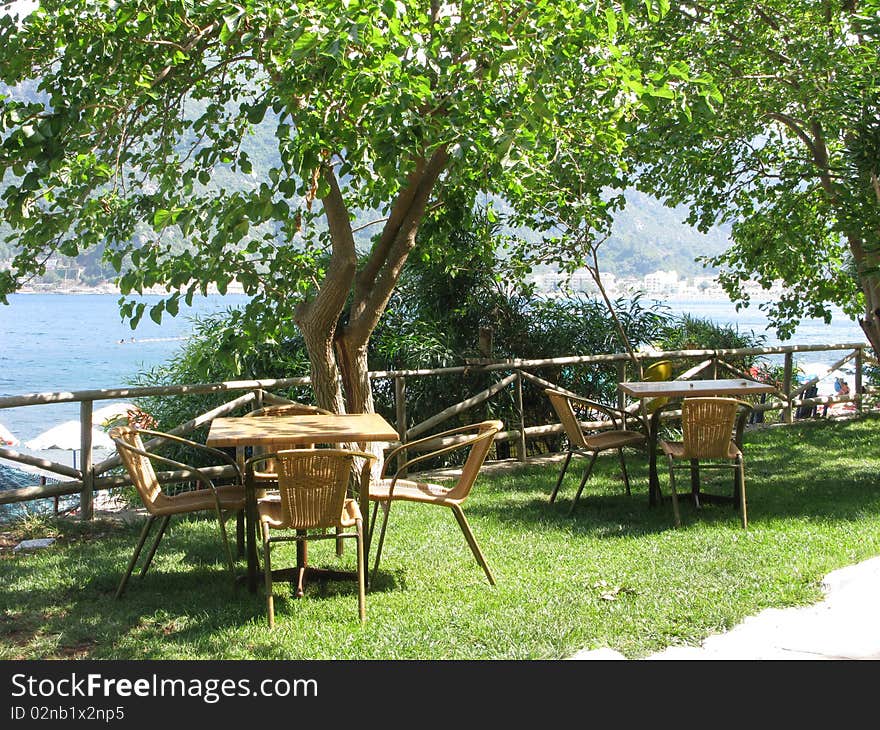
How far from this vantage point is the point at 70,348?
6806cm

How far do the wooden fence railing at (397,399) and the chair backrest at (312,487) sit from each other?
92.4 inches

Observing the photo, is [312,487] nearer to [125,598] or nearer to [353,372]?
[125,598]

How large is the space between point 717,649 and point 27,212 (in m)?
4.12

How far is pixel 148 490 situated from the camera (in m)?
4.60

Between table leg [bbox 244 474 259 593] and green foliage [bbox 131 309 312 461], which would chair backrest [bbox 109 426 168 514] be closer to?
table leg [bbox 244 474 259 593]

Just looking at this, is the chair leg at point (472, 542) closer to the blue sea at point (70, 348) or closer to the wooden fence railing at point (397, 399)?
the wooden fence railing at point (397, 399)

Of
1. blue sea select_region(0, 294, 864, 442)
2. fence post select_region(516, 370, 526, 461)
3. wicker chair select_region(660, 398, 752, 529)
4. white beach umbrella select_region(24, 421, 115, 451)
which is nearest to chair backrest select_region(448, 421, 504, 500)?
wicker chair select_region(660, 398, 752, 529)

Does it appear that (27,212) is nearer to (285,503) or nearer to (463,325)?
(285,503)

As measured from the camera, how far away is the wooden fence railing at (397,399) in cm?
621

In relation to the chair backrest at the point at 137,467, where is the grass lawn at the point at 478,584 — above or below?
below

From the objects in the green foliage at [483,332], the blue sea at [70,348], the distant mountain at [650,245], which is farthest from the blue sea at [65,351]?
the distant mountain at [650,245]

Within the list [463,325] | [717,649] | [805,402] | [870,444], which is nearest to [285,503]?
[717,649]

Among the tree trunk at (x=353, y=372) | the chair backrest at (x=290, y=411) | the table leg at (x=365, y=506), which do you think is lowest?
the table leg at (x=365, y=506)

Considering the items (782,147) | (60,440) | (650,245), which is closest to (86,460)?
(60,440)
